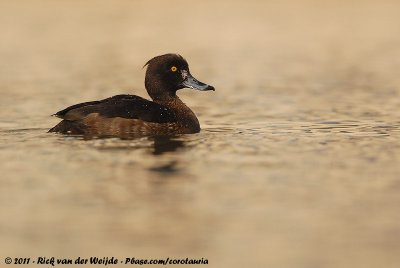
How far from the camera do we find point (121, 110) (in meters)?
10.7

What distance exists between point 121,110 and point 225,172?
264cm

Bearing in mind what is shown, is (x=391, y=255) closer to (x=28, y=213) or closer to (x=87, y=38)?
(x=28, y=213)

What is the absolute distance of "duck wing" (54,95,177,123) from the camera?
10.6 m

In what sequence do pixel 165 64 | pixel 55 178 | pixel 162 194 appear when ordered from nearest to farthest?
pixel 162 194 → pixel 55 178 → pixel 165 64

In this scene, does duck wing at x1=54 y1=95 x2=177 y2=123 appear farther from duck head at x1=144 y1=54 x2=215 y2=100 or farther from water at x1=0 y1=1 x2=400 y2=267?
duck head at x1=144 y1=54 x2=215 y2=100

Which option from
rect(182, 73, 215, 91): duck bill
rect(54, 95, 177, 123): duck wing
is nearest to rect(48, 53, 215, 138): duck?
rect(54, 95, 177, 123): duck wing

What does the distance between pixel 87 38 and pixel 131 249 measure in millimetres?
26897

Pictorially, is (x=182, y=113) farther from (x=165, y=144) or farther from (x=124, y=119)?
(x=165, y=144)

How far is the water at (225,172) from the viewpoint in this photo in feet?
19.8

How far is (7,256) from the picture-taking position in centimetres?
579

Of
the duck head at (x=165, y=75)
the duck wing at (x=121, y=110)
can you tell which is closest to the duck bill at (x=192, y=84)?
the duck head at (x=165, y=75)

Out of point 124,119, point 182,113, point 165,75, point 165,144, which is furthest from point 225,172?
point 165,75

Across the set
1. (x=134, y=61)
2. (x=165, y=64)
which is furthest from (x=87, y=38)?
(x=165, y=64)

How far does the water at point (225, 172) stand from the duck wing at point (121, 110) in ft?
1.06
